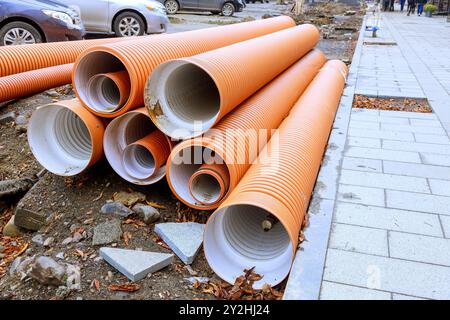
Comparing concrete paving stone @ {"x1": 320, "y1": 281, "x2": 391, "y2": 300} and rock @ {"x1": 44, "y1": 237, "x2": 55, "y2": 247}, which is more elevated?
concrete paving stone @ {"x1": 320, "y1": 281, "x2": 391, "y2": 300}

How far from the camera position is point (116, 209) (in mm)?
Result: 3764

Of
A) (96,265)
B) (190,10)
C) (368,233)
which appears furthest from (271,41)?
(190,10)

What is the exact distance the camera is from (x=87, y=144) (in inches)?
175

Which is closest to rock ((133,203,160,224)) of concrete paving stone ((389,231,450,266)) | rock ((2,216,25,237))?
rock ((2,216,25,237))

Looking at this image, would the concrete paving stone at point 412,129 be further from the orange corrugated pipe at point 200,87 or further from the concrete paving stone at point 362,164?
the orange corrugated pipe at point 200,87

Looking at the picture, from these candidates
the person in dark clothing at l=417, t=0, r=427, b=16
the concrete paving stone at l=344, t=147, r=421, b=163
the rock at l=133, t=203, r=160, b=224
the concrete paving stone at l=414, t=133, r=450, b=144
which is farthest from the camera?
the person in dark clothing at l=417, t=0, r=427, b=16

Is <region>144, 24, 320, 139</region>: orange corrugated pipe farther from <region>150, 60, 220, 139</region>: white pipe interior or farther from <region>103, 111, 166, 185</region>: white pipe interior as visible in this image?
<region>103, 111, 166, 185</region>: white pipe interior

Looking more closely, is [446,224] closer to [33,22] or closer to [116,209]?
[116,209]

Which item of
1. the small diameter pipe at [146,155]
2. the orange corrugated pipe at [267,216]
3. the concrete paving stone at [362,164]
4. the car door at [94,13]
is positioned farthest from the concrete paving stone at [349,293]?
the car door at [94,13]

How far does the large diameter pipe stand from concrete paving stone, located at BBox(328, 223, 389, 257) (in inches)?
88.3

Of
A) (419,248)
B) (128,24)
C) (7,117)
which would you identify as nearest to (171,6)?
(128,24)

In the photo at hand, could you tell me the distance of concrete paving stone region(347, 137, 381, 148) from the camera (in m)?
5.15
